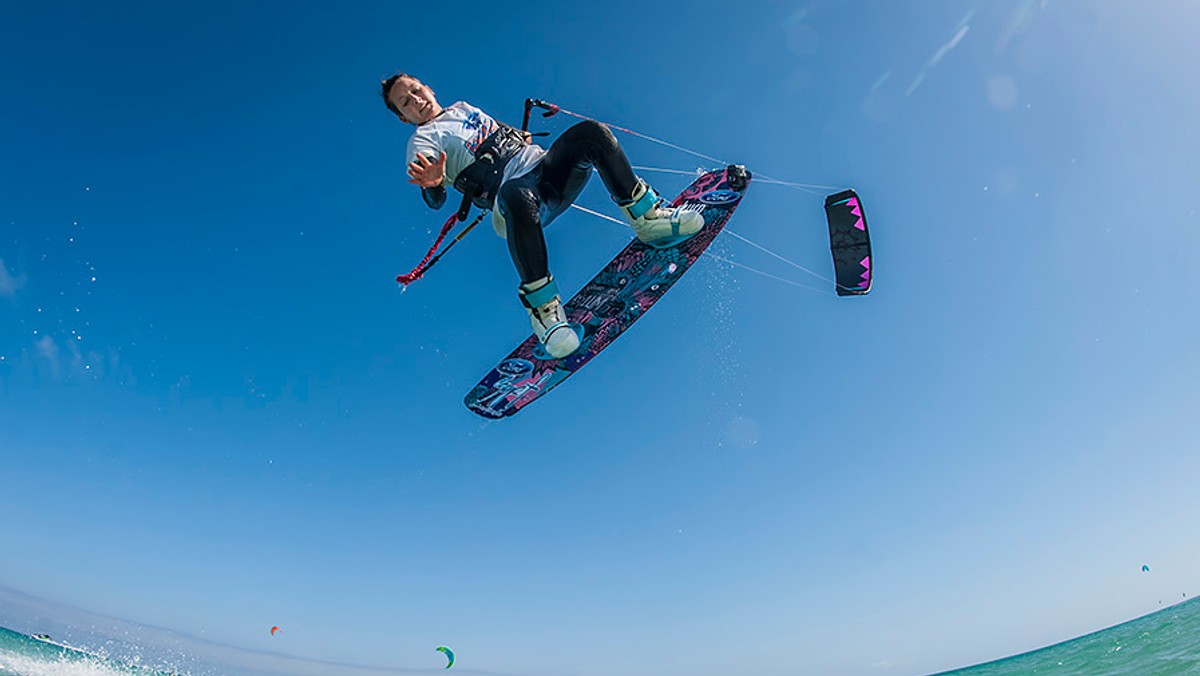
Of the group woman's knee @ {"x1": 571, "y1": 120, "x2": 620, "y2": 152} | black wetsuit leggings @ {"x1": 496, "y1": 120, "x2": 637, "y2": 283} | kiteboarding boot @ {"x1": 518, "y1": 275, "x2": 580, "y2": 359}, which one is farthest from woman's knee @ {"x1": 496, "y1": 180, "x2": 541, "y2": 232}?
woman's knee @ {"x1": 571, "y1": 120, "x2": 620, "y2": 152}

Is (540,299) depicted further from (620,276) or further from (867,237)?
(867,237)

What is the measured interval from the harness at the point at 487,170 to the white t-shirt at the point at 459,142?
50 mm

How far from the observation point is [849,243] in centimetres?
632

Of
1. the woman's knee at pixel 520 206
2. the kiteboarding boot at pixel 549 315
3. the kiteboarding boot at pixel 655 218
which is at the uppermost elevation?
the kiteboarding boot at pixel 655 218

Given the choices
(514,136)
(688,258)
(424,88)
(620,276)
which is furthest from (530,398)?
(424,88)

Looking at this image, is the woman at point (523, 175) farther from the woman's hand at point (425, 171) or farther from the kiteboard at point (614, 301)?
the kiteboard at point (614, 301)

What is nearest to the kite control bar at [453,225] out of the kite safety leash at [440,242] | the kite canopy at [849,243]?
the kite safety leash at [440,242]

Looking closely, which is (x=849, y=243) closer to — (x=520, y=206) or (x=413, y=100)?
(x=520, y=206)

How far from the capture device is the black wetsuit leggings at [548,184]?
478cm

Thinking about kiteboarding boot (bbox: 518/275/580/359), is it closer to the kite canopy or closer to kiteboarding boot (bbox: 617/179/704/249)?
kiteboarding boot (bbox: 617/179/704/249)

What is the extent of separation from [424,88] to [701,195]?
10.4 feet

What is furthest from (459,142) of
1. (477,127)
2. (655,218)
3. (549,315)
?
(655,218)

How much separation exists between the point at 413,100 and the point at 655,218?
7.88 ft

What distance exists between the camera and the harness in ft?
16.8
